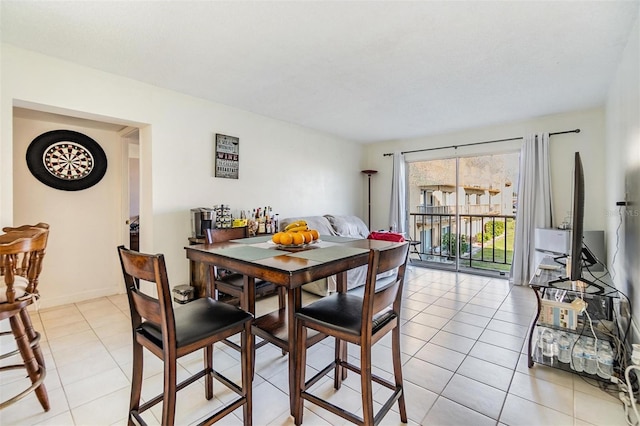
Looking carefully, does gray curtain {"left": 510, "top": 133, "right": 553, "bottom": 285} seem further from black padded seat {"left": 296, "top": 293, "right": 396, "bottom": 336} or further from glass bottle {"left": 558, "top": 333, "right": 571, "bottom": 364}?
black padded seat {"left": 296, "top": 293, "right": 396, "bottom": 336}

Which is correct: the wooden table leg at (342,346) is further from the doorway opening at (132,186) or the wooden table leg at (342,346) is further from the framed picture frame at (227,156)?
the doorway opening at (132,186)

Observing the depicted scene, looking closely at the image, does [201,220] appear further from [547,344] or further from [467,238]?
[467,238]

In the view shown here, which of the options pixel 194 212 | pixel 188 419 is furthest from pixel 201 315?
pixel 194 212

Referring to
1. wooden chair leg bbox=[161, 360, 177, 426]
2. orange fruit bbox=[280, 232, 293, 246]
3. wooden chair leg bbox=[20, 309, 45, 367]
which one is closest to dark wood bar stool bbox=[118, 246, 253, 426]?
wooden chair leg bbox=[161, 360, 177, 426]

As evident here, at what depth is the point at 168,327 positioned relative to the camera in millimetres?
1161

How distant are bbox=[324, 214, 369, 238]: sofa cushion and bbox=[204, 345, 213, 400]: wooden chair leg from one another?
9.89 feet

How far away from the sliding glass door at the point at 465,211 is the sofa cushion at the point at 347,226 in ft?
4.09

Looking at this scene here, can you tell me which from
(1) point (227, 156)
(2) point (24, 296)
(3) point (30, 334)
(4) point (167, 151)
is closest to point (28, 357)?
(3) point (30, 334)

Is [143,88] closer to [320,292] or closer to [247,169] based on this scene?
[247,169]

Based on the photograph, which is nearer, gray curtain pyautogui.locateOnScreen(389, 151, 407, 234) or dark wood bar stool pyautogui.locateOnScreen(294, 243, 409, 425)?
dark wood bar stool pyautogui.locateOnScreen(294, 243, 409, 425)

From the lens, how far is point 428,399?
1760mm

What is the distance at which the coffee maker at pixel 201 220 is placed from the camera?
321 cm

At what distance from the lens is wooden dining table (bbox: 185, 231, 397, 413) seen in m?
1.29

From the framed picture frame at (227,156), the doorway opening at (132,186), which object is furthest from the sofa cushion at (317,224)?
the doorway opening at (132,186)
